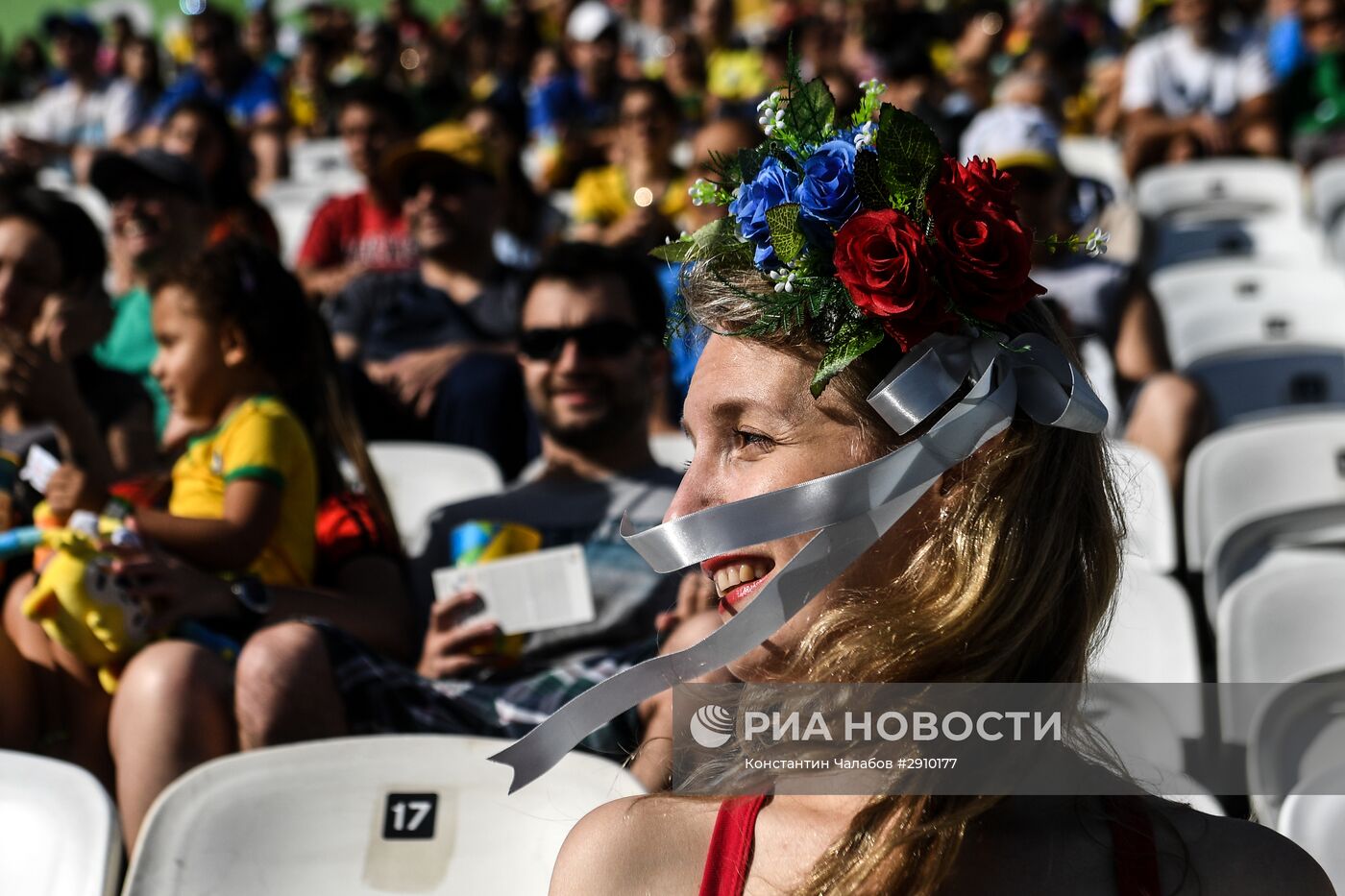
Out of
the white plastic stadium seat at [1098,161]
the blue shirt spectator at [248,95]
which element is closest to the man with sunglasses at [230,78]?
the blue shirt spectator at [248,95]

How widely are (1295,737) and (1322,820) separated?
1.90 feet

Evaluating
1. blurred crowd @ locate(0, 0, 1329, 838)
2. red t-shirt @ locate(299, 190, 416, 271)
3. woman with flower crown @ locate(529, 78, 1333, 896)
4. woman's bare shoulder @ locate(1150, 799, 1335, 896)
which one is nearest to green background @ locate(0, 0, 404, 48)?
blurred crowd @ locate(0, 0, 1329, 838)

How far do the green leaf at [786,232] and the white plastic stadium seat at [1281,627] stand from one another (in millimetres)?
1585

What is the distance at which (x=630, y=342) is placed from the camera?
3.09 metres

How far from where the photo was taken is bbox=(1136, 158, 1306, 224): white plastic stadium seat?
6.05 m

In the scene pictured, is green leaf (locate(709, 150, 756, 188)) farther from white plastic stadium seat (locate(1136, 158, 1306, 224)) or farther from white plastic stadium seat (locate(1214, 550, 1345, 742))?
white plastic stadium seat (locate(1136, 158, 1306, 224))

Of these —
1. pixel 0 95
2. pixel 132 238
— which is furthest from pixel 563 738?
pixel 0 95

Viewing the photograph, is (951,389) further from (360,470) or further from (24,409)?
(24,409)

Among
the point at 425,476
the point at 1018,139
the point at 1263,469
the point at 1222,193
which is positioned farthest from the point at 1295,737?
the point at 1222,193

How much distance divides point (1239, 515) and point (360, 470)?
79.6 inches

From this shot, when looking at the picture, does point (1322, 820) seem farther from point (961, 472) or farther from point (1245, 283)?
point (1245, 283)

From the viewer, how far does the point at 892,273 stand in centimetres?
118

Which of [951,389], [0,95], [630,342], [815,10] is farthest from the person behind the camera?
[0,95]

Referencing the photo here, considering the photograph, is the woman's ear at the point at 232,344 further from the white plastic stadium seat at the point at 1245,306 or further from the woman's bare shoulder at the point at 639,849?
the white plastic stadium seat at the point at 1245,306
